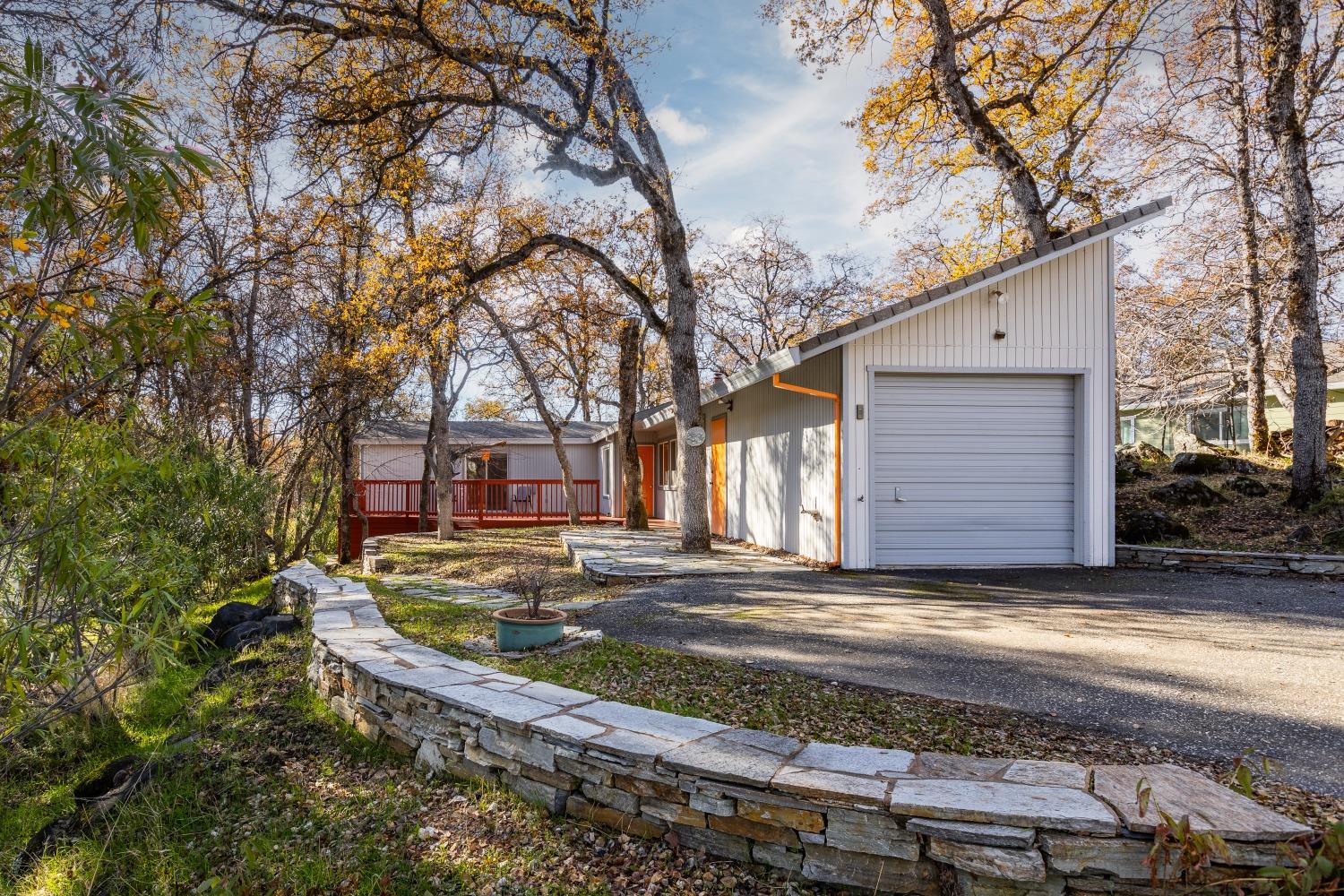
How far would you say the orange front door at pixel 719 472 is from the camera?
519 inches

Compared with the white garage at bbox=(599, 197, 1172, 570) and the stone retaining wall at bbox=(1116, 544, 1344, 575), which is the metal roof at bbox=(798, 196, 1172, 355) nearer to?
the white garage at bbox=(599, 197, 1172, 570)

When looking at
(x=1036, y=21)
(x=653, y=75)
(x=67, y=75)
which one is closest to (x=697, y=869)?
(x=67, y=75)

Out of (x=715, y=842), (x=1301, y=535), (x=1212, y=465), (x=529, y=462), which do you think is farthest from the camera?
(x=529, y=462)

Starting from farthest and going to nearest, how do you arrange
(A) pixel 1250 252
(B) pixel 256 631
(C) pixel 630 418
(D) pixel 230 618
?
(C) pixel 630 418
(A) pixel 1250 252
(D) pixel 230 618
(B) pixel 256 631

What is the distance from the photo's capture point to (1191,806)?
216cm

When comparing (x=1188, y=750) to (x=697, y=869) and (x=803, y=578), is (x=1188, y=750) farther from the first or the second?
(x=803, y=578)

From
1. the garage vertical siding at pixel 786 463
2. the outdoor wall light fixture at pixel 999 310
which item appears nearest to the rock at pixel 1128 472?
the outdoor wall light fixture at pixel 999 310

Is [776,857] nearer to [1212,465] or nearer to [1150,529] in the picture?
[1150,529]

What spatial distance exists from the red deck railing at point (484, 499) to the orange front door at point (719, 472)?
4606 millimetres

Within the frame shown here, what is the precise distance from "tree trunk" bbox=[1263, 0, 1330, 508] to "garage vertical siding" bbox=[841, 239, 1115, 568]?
268 centimetres

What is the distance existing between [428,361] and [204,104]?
421 centimetres

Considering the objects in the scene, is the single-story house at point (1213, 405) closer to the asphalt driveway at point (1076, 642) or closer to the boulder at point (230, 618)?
the asphalt driveway at point (1076, 642)

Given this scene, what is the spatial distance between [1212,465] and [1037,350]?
5.03 metres

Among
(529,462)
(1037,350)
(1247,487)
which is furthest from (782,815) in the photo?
(529,462)
